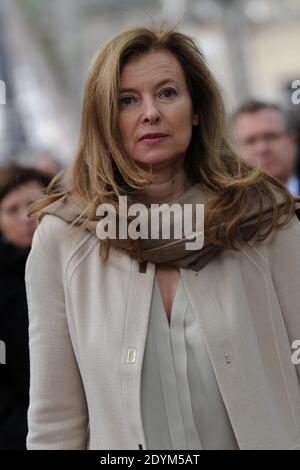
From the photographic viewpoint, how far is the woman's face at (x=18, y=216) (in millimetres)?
4984

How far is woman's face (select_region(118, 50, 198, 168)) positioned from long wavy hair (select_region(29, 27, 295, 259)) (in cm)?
3

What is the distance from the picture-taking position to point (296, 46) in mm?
28234

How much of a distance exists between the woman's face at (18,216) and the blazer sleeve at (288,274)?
6.51 feet

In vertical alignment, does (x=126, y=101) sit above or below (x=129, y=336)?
above

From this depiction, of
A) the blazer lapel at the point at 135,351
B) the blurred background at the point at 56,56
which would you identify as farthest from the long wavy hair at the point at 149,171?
the blurred background at the point at 56,56

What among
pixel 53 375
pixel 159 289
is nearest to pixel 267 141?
pixel 159 289

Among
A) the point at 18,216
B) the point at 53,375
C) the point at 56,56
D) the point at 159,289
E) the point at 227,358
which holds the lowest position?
the point at 56,56

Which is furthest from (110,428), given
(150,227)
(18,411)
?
(18,411)

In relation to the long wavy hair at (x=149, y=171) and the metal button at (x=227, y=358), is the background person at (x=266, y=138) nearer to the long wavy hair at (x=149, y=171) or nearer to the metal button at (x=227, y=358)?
the long wavy hair at (x=149, y=171)

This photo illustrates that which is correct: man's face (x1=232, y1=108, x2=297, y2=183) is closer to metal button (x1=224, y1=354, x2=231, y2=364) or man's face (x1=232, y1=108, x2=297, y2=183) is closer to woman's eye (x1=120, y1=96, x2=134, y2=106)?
woman's eye (x1=120, y1=96, x2=134, y2=106)

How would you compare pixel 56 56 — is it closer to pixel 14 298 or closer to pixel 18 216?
pixel 18 216

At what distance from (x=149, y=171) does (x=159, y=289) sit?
344 mm

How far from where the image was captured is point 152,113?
3.12 m

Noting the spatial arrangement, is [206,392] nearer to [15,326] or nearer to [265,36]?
[15,326]
